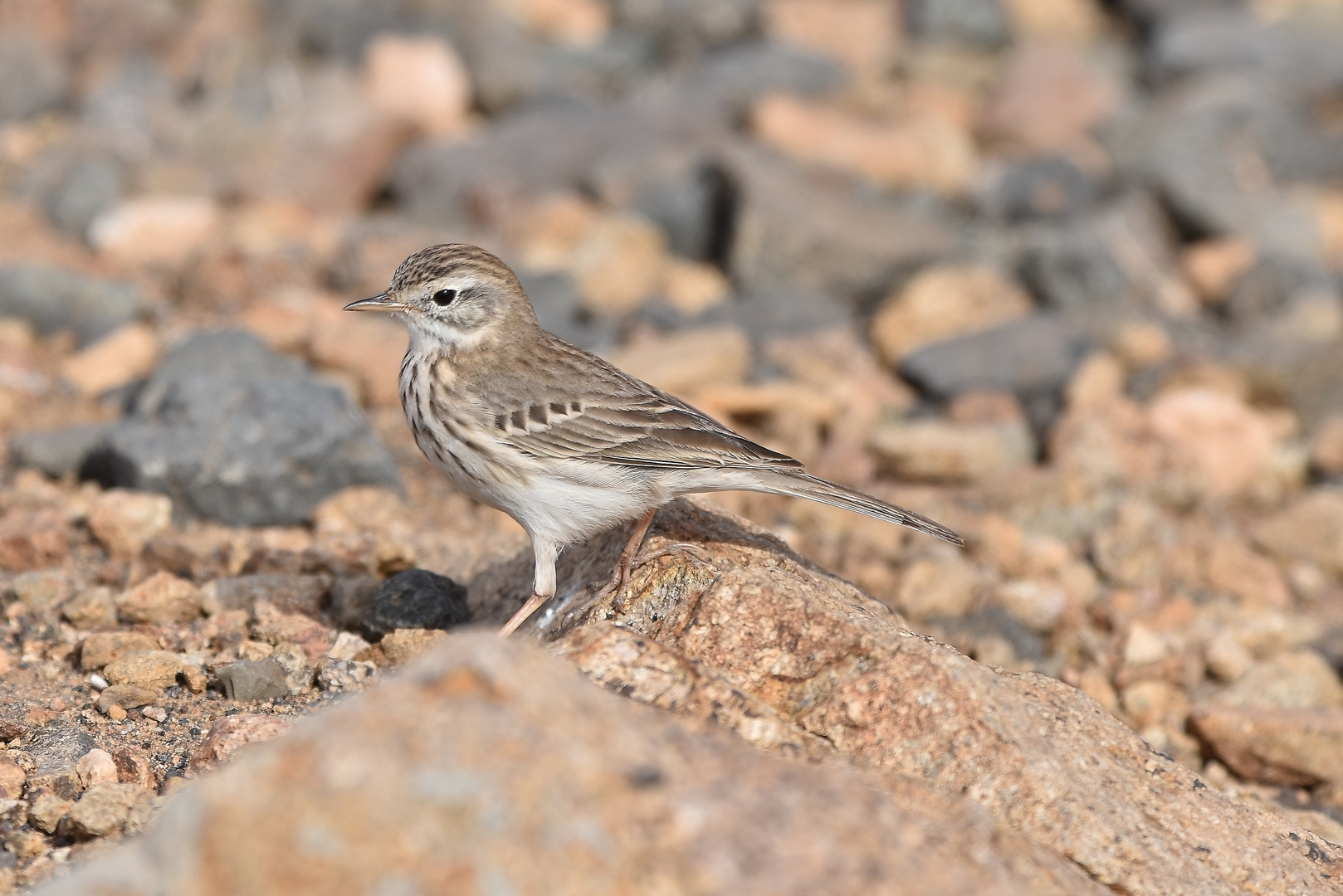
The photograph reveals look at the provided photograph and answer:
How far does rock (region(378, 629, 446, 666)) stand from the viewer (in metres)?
5.64

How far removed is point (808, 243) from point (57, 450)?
6.94 meters

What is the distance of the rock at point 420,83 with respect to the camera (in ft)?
52.6

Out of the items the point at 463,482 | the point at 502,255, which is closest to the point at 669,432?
the point at 463,482

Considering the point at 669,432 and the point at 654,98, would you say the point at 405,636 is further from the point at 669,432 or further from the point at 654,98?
the point at 654,98

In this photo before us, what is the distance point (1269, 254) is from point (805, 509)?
7.41 meters

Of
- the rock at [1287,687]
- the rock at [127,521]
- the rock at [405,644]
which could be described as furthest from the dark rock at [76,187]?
the rock at [1287,687]

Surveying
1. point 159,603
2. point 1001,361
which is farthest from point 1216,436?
point 159,603

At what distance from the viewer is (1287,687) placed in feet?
24.6

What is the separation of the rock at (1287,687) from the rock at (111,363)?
714cm

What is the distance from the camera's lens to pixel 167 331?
1078 cm

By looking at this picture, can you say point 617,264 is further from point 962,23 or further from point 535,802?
point 535,802

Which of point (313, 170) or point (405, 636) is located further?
point (313, 170)

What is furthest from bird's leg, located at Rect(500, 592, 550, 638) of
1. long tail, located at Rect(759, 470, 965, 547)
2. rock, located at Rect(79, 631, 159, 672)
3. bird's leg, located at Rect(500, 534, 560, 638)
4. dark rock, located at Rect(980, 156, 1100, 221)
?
dark rock, located at Rect(980, 156, 1100, 221)

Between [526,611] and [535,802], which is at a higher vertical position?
[535,802]
